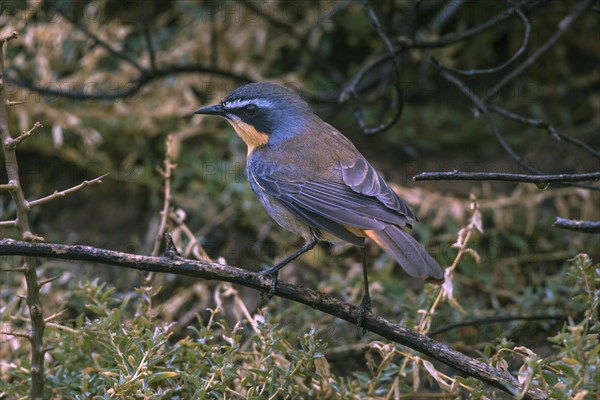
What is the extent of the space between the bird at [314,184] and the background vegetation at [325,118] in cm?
41

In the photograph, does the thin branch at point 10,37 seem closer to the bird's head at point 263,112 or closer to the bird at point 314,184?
the bird at point 314,184

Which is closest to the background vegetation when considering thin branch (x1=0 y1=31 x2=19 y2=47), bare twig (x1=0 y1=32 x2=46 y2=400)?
bare twig (x1=0 y1=32 x2=46 y2=400)

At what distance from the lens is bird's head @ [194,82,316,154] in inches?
176

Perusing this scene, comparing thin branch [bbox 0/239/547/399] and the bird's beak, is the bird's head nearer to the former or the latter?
the bird's beak

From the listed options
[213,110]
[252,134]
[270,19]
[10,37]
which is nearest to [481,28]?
[252,134]

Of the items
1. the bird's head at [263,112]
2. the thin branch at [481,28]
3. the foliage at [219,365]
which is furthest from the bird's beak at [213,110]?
the foliage at [219,365]

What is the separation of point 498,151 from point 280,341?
3.63 m

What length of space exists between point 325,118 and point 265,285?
2.91m

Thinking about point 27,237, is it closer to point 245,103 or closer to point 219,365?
point 219,365

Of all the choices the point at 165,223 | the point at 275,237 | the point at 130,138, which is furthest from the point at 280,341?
the point at 130,138

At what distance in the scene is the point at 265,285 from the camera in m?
3.20

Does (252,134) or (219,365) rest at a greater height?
(252,134)

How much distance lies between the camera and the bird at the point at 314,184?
333 cm

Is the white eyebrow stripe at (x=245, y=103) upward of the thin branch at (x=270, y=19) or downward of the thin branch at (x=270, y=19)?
downward
